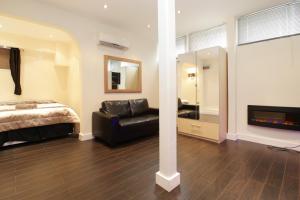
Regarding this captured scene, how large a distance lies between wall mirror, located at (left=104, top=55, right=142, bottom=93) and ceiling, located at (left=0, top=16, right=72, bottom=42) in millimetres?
1172

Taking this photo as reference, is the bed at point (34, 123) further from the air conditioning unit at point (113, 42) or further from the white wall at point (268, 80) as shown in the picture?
the white wall at point (268, 80)

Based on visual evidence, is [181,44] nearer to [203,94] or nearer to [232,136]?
[203,94]

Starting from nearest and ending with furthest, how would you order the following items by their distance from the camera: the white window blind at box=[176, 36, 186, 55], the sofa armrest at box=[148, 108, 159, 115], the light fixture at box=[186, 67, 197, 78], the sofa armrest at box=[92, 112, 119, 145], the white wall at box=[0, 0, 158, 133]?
the white wall at box=[0, 0, 158, 133]
the sofa armrest at box=[92, 112, 119, 145]
the light fixture at box=[186, 67, 197, 78]
the sofa armrest at box=[148, 108, 159, 115]
the white window blind at box=[176, 36, 186, 55]

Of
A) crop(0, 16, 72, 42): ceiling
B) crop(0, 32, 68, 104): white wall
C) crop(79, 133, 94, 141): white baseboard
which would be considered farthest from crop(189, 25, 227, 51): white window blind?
crop(0, 32, 68, 104): white wall

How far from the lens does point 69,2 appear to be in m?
2.98

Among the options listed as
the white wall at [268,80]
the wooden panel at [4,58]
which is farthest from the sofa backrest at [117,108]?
the wooden panel at [4,58]

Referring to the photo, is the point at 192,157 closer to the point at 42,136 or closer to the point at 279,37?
the point at 279,37

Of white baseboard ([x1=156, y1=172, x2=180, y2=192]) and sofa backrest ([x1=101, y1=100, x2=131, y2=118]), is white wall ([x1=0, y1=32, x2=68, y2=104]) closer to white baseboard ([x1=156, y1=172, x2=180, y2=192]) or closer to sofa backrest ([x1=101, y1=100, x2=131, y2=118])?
sofa backrest ([x1=101, y1=100, x2=131, y2=118])

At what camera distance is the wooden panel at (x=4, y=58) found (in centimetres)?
460

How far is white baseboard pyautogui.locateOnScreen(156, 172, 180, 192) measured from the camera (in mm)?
1785

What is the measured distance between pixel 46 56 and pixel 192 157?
5.48 m

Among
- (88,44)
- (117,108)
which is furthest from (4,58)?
(117,108)

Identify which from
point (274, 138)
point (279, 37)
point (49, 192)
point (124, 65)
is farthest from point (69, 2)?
point (274, 138)

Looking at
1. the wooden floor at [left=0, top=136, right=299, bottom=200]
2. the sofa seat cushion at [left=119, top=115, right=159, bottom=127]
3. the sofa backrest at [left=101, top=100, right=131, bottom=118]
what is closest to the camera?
the wooden floor at [left=0, top=136, right=299, bottom=200]
